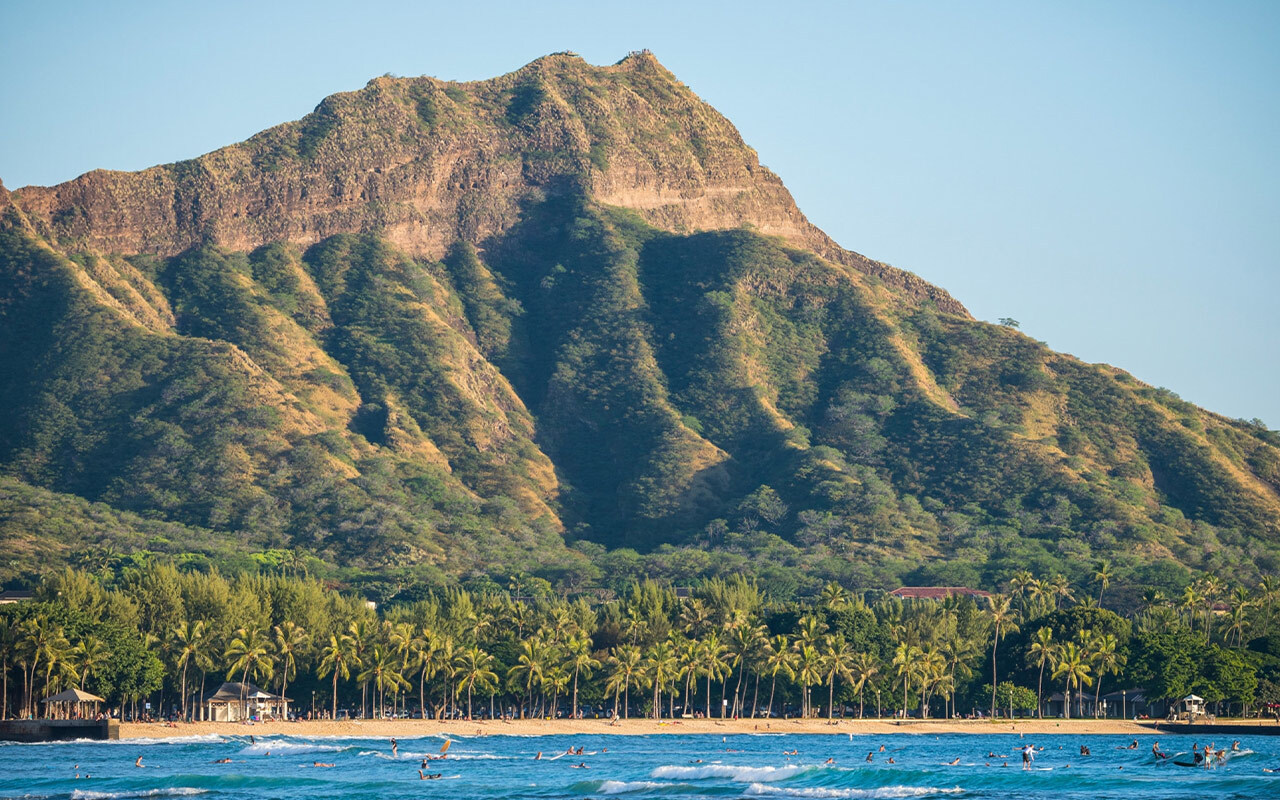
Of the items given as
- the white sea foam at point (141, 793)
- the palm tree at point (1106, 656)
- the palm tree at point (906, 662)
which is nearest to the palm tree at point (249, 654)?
the white sea foam at point (141, 793)

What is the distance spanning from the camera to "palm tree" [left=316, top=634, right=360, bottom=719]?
5669 inches

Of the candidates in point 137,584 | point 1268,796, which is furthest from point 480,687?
point 1268,796

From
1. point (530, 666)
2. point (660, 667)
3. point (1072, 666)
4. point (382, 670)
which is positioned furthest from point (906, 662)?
point (382, 670)

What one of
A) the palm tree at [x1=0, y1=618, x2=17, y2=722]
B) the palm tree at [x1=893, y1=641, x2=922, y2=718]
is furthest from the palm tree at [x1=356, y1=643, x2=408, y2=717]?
the palm tree at [x1=893, y1=641, x2=922, y2=718]

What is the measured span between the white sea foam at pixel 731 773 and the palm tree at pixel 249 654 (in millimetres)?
49477

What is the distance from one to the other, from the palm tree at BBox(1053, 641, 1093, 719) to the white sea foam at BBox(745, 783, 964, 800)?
217 ft

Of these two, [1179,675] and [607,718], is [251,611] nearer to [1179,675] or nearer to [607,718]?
[607,718]

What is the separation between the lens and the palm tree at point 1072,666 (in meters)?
158

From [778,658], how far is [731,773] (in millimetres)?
53424

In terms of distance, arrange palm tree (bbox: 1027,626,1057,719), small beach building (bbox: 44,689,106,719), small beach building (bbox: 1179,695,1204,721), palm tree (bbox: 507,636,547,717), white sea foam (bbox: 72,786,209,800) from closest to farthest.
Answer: white sea foam (bbox: 72,786,209,800) < small beach building (bbox: 44,689,106,719) < palm tree (bbox: 507,636,547,717) < small beach building (bbox: 1179,695,1204,721) < palm tree (bbox: 1027,626,1057,719)

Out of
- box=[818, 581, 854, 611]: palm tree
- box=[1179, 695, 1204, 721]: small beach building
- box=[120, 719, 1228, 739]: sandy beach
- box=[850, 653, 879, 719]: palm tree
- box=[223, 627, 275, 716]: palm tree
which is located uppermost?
box=[818, 581, 854, 611]: palm tree

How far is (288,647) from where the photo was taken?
145250 millimetres

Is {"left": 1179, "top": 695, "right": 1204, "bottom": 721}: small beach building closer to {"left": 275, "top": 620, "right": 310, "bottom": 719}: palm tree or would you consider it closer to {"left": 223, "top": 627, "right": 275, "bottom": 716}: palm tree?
{"left": 275, "top": 620, "right": 310, "bottom": 719}: palm tree

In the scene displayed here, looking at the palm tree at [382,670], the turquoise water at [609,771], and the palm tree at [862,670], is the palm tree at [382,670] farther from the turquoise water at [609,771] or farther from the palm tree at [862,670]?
the palm tree at [862,670]
